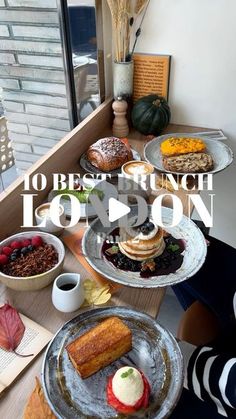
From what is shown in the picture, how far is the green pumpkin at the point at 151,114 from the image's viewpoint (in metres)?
1.29

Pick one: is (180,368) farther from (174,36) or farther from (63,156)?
(174,36)

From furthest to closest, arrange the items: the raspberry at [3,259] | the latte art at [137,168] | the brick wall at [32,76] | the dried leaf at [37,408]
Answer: the brick wall at [32,76] < the latte art at [137,168] < the raspberry at [3,259] < the dried leaf at [37,408]

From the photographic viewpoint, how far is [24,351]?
0.63 m

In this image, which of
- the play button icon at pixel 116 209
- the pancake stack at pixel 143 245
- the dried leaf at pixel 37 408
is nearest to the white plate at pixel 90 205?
the play button icon at pixel 116 209

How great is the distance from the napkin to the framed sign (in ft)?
2.46

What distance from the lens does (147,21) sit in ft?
4.21

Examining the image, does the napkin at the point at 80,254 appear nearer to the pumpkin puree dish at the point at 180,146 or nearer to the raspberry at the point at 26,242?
the raspberry at the point at 26,242

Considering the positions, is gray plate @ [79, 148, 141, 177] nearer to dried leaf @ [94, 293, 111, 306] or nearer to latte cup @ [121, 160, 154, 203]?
latte cup @ [121, 160, 154, 203]

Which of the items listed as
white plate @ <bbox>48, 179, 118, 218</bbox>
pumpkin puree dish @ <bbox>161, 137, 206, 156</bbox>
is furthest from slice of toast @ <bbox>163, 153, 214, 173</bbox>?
white plate @ <bbox>48, 179, 118, 218</bbox>

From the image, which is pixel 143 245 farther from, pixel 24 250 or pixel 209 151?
pixel 209 151

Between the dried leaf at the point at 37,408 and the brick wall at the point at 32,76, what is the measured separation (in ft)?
3.39

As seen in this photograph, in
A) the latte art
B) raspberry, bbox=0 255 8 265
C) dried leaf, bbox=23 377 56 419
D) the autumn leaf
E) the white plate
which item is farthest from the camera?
the latte art

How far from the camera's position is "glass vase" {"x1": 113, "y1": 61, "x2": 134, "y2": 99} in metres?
1.32

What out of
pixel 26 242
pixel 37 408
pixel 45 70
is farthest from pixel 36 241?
pixel 45 70
